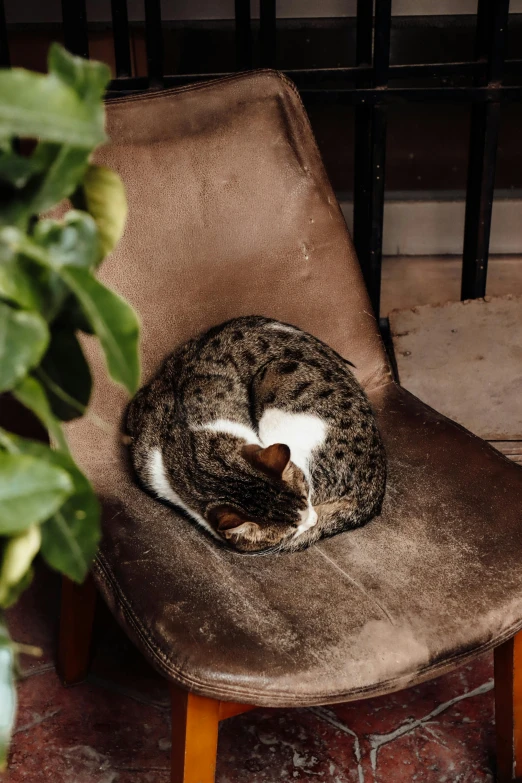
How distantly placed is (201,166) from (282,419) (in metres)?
0.56

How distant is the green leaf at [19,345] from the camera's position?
0.40 metres

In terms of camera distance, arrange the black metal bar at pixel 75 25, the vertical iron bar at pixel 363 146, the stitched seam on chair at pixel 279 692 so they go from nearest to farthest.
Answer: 1. the stitched seam on chair at pixel 279 692
2. the black metal bar at pixel 75 25
3. the vertical iron bar at pixel 363 146

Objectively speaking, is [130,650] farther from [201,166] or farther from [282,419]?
[201,166]

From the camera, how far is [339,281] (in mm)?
1808

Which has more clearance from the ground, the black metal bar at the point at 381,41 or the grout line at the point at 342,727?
the black metal bar at the point at 381,41

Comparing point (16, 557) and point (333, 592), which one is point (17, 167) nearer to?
point (16, 557)

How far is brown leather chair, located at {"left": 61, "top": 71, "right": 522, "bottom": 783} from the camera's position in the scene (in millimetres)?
1177

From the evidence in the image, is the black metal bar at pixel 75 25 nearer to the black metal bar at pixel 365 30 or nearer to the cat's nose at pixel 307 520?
the black metal bar at pixel 365 30

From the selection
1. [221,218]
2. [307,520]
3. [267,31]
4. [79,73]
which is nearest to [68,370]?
[79,73]

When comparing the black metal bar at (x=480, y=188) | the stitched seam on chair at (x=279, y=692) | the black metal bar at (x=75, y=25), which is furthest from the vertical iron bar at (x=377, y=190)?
the stitched seam on chair at (x=279, y=692)

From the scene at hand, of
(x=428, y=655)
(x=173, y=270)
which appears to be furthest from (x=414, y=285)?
(x=428, y=655)

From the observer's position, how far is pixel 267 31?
2.10 m

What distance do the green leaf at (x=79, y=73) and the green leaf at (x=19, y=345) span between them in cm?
12

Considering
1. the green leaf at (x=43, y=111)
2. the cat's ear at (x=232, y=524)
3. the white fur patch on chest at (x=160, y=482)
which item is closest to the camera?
the green leaf at (x=43, y=111)
